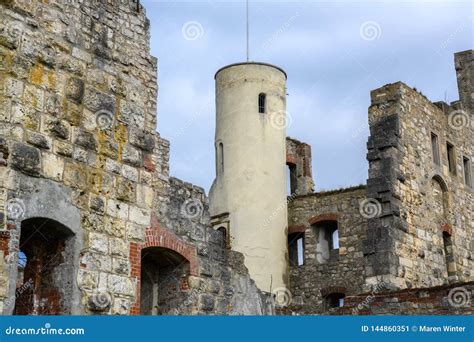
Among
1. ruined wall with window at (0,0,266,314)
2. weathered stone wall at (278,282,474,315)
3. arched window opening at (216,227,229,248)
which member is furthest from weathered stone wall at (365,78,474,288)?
ruined wall with window at (0,0,266,314)

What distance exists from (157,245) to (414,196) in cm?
859

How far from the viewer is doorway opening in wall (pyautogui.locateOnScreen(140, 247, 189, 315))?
11.4 m

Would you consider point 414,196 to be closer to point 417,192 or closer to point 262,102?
point 417,192

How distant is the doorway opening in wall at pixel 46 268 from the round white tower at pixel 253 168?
1520 centimetres

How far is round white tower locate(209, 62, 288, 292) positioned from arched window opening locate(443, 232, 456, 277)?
292 inches

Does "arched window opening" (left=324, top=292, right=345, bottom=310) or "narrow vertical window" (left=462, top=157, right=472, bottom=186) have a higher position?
"narrow vertical window" (left=462, top=157, right=472, bottom=186)

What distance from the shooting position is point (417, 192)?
17.6 meters

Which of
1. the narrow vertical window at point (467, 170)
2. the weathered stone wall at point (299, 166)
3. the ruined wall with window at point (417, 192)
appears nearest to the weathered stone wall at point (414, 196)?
the ruined wall with window at point (417, 192)

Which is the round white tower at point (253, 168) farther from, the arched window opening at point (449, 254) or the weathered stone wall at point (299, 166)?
the arched window opening at point (449, 254)

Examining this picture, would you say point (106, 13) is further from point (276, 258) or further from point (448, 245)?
point (276, 258)

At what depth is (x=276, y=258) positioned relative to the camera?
992 inches

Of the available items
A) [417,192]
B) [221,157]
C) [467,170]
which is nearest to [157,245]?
[417,192]

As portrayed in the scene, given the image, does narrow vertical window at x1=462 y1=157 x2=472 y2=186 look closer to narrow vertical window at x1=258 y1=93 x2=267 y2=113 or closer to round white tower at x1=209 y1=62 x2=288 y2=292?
round white tower at x1=209 y1=62 x2=288 y2=292

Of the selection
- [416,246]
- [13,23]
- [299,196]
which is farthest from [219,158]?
[13,23]
